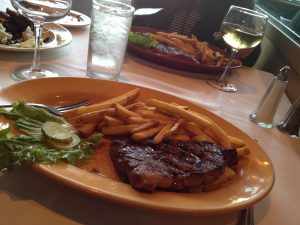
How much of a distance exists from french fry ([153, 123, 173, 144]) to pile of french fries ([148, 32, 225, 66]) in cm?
84

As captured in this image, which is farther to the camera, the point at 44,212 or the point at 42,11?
the point at 42,11

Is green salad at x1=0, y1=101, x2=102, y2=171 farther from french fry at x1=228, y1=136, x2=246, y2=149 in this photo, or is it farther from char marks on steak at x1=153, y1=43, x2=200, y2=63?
char marks on steak at x1=153, y1=43, x2=200, y2=63

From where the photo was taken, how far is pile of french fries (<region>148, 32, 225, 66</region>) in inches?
67.4

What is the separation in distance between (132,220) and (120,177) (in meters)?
0.12

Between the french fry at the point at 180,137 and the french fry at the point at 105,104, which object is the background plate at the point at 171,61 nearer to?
the french fry at the point at 105,104

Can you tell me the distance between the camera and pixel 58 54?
1446mm

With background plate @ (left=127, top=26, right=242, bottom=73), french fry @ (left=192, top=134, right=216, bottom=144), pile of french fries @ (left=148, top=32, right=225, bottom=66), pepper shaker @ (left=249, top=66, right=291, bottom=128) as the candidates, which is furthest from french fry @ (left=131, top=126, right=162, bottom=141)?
pile of french fries @ (left=148, top=32, right=225, bottom=66)

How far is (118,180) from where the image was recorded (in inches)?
29.4

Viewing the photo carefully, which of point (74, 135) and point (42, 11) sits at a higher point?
point (42, 11)

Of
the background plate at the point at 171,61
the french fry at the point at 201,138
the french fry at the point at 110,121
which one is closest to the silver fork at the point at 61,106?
the french fry at the point at 110,121

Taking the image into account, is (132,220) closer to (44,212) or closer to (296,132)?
(44,212)

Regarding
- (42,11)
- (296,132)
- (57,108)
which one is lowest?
(296,132)

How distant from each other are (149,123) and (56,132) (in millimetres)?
260

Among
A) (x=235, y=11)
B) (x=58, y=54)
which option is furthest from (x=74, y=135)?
(x=235, y=11)
